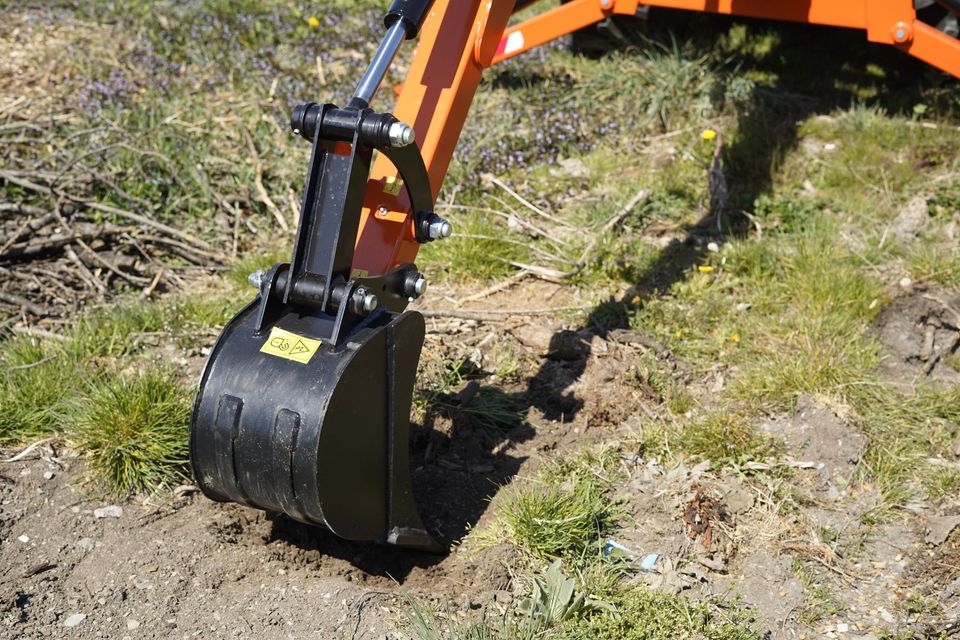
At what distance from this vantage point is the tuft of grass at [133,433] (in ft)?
10.9

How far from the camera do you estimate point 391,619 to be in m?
2.83

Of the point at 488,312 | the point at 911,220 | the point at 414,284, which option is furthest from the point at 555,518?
the point at 911,220

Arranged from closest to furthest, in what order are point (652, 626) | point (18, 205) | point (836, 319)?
1. point (652, 626)
2. point (836, 319)
3. point (18, 205)

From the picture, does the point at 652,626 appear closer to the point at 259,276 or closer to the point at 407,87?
the point at 259,276

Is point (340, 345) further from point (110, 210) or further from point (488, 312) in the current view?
point (110, 210)

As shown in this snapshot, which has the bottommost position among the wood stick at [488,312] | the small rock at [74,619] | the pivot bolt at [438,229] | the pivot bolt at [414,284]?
the small rock at [74,619]

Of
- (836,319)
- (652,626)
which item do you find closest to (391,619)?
(652,626)

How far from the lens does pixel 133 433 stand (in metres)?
3.35

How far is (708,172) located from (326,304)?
3120 millimetres

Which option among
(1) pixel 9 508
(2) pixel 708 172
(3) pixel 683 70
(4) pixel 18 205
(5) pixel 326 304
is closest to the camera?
(5) pixel 326 304

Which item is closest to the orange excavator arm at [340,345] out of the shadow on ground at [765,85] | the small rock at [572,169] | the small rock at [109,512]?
the small rock at [109,512]

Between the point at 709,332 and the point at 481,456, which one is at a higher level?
the point at 709,332

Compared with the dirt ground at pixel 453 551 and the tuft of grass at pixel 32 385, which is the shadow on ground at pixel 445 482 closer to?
the dirt ground at pixel 453 551

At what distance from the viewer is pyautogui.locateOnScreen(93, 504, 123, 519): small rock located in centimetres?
322
